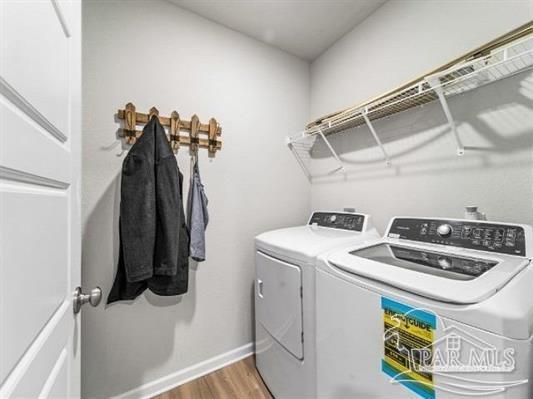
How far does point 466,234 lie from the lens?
3.43ft

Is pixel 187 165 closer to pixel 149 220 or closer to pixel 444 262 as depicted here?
pixel 149 220

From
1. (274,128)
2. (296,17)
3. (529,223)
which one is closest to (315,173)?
(274,128)

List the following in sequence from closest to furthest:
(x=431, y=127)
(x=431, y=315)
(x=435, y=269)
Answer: (x=431, y=315) < (x=435, y=269) < (x=431, y=127)

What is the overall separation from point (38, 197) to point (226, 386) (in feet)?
5.75

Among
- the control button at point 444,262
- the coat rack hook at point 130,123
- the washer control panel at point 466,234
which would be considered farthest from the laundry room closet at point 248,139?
the control button at point 444,262

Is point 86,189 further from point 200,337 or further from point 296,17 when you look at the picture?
point 296,17

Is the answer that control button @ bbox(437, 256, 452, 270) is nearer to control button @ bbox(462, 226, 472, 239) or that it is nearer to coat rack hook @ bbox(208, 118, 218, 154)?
control button @ bbox(462, 226, 472, 239)

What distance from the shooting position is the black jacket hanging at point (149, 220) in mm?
1250

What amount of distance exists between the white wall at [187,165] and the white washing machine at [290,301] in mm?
385

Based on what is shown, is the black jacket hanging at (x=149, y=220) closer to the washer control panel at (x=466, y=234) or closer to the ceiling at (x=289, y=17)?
the ceiling at (x=289, y=17)

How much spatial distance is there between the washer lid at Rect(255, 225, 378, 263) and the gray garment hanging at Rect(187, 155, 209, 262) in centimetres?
39

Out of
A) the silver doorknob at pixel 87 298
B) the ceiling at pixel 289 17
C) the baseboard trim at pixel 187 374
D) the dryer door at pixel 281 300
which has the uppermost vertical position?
Result: the ceiling at pixel 289 17

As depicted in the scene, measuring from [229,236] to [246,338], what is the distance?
89cm

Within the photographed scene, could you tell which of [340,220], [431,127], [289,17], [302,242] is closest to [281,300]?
[302,242]
